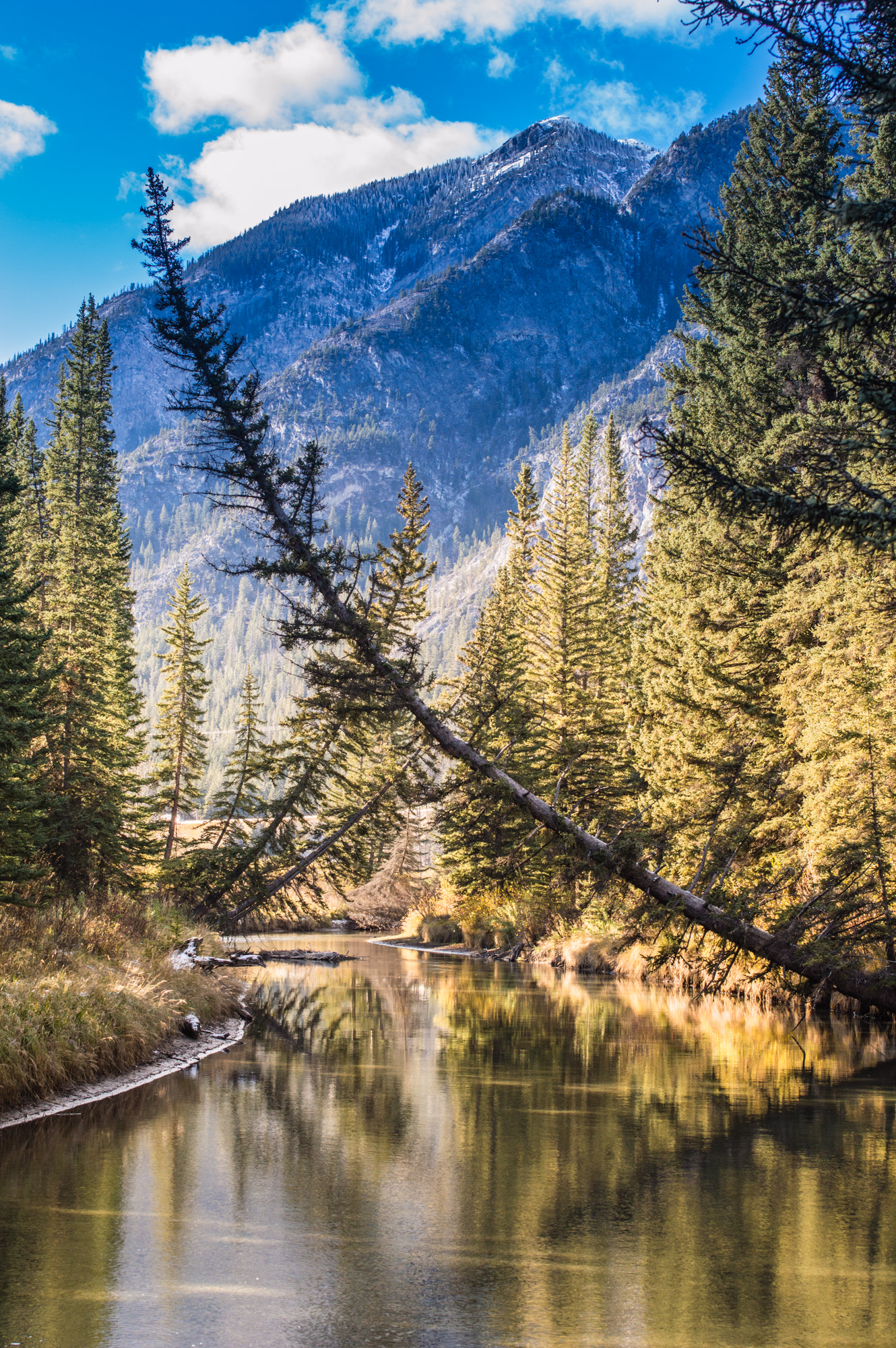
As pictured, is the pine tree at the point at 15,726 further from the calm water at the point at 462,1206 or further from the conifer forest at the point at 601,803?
the calm water at the point at 462,1206

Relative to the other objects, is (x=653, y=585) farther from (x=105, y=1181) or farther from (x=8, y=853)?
(x=105, y=1181)

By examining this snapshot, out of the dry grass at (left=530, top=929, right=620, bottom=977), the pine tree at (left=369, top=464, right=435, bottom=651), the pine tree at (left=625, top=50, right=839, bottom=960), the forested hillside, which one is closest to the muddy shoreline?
the forested hillside

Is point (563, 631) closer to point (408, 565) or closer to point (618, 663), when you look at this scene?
point (618, 663)

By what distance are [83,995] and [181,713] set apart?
116 feet

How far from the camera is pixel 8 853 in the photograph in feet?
65.8

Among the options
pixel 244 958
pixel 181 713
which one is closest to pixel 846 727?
pixel 244 958

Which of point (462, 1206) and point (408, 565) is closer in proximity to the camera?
point (462, 1206)

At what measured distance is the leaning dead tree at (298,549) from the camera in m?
13.9

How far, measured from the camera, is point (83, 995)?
512 inches

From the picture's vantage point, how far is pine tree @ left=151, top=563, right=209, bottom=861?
46844mm

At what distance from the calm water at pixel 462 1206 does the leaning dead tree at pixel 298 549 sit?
2487 millimetres

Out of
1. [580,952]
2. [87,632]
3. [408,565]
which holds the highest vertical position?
[408,565]

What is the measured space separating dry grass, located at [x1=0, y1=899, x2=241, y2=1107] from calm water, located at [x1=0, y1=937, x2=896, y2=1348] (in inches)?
30.0

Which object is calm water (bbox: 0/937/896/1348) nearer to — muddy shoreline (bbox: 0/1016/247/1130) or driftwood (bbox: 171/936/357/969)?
muddy shoreline (bbox: 0/1016/247/1130)
